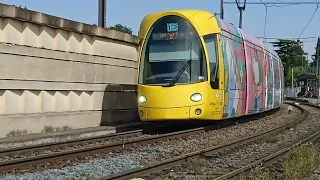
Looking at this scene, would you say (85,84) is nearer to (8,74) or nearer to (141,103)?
(141,103)

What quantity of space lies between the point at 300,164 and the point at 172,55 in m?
6.75

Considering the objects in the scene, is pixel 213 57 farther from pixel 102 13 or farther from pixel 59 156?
pixel 59 156

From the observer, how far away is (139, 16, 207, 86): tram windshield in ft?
47.4

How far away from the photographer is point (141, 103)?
1485 centimetres

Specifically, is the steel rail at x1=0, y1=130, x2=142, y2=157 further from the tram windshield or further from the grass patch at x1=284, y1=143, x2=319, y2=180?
the grass patch at x1=284, y1=143, x2=319, y2=180

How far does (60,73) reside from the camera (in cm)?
1486

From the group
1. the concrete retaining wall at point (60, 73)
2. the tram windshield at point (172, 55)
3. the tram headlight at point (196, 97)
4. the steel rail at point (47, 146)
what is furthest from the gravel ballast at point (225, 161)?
the concrete retaining wall at point (60, 73)

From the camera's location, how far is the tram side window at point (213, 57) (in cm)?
1480

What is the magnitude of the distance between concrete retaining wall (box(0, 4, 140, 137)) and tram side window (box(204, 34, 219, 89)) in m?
3.96

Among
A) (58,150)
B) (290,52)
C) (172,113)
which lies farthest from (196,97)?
(290,52)

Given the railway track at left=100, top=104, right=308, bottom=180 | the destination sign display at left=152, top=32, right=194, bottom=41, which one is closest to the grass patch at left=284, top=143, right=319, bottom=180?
the railway track at left=100, top=104, right=308, bottom=180

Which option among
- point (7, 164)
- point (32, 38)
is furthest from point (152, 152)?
point (32, 38)

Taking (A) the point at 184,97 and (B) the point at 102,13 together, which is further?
(B) the point at 102,13

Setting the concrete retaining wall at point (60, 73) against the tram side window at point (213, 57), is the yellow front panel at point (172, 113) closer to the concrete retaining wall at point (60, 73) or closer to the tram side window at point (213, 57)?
the tram side window at point (213, 57)
